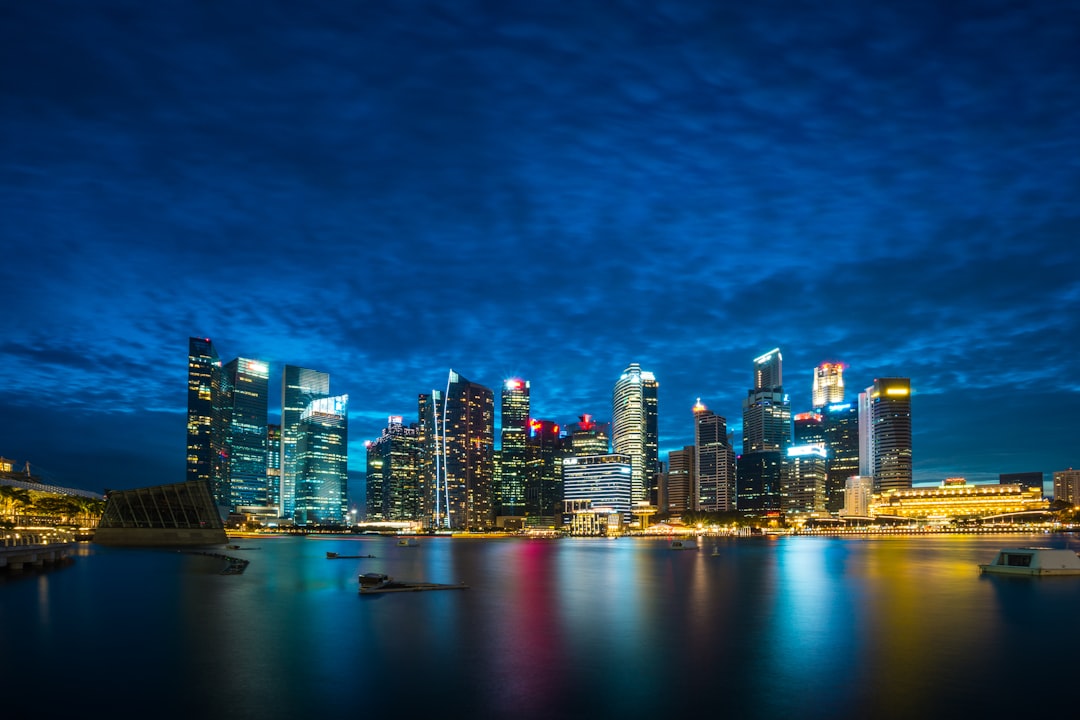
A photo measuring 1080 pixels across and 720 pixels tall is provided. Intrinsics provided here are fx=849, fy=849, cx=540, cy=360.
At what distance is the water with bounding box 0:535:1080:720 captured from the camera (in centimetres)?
2959

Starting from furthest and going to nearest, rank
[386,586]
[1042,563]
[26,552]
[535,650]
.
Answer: [1042,563], [26,552], [386,586], [535,650]

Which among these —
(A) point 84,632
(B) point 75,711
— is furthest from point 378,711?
(A) point 84,632

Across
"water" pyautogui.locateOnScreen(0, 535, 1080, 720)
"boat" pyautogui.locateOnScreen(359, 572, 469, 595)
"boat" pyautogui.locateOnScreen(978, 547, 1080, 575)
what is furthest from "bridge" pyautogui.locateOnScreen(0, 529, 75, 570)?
"boat" pyautogui.locateOnScreen(978, 547, 1080, 575)

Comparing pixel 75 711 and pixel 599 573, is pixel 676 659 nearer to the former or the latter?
pixel 75 711

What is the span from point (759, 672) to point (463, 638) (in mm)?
15253

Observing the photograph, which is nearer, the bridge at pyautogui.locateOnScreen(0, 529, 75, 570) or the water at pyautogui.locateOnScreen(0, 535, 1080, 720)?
the water at pyautogui.locateOnScreen(0, 535, 1080, 720)

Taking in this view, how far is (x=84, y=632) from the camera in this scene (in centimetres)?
4462

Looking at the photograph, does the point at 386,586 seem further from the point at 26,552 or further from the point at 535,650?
the point at 26,552

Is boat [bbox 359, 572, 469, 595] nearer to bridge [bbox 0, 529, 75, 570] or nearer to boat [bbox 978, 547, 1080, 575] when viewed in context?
bridge [bbox 0, 529, 75, 570]

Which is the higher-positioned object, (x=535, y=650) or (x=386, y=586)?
(x=535, y=650)

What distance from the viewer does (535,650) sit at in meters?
40.1

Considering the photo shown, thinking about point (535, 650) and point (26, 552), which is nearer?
point (535, 650)

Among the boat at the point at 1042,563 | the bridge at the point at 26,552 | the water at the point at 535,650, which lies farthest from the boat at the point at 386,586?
the boat at the point at 1042,563

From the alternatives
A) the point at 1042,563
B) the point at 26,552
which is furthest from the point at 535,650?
the point at 1042,563
